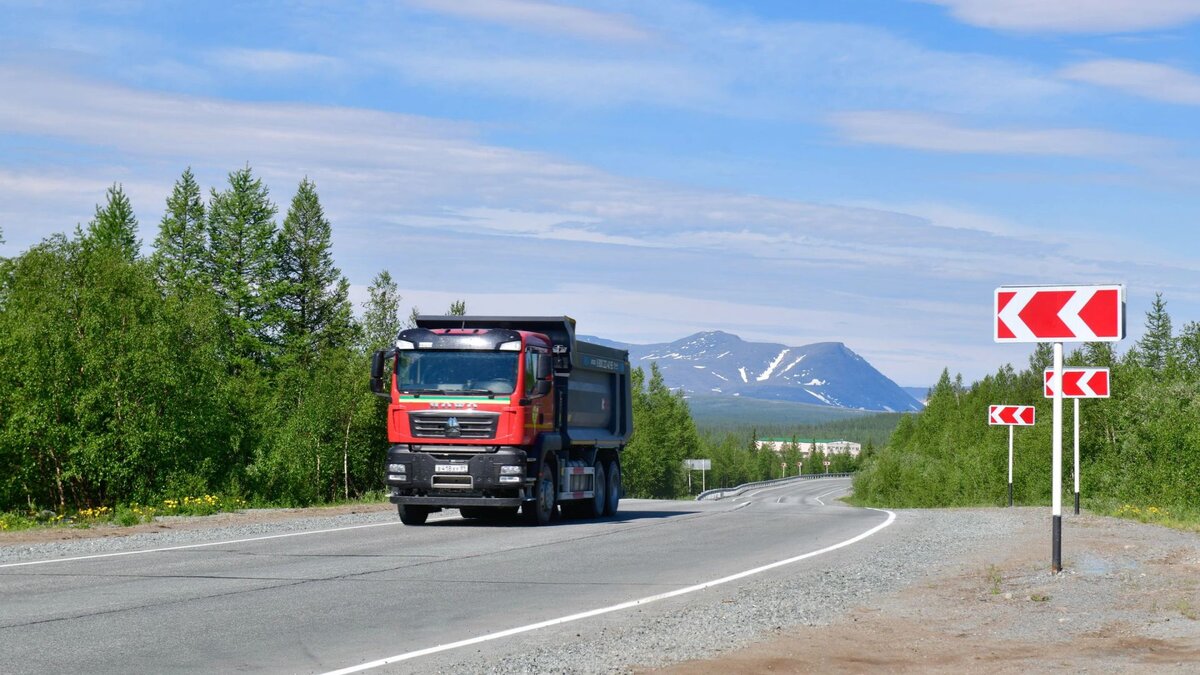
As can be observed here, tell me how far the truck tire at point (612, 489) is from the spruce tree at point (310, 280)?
54.4m

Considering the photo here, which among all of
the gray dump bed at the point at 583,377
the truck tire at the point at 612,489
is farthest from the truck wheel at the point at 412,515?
the truck tire at the point at 612,489

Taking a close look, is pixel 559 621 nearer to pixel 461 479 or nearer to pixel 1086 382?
pixel 461 479

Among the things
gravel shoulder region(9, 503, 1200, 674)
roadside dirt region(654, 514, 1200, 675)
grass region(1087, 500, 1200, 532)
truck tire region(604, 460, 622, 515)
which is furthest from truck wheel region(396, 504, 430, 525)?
grass region(1087, 500, 1200, 532)

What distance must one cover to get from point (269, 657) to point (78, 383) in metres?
30.8

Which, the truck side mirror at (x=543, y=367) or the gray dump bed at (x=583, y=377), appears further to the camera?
the gray dump bed at (x=583, y=377)

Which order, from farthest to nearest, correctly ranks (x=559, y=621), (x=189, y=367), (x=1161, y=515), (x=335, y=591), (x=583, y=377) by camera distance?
(x=189, y=367)
(x=1161, y=515)
(x=583, y=377)
(x=335, y=591)
(x=559, y=621)

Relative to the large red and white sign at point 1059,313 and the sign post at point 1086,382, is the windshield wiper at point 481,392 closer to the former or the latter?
the large red and white sign at point 1059,313

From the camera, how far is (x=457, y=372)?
22.6 m

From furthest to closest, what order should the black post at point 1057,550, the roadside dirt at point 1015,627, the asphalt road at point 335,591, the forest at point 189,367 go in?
1. the forest at point 189,367
2. the black post at point 1057,550
3. the asphalt road at point 335,591
4. the roadside dirt at point 1015,627

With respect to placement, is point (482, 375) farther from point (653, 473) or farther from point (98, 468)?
point (653, 473)

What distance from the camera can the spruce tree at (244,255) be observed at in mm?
77312

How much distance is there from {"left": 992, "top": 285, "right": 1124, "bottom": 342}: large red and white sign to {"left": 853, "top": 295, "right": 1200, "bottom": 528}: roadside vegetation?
11172 millimetres

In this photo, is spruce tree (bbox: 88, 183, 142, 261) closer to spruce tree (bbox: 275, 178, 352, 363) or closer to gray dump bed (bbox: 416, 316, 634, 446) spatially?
spruce tree (bbox: 275, 178, 352, 363)

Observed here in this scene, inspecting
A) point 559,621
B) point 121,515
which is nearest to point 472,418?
point 121,515
